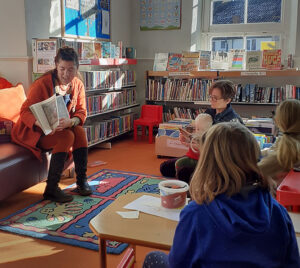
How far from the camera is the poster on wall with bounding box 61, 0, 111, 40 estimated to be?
4.29 metres

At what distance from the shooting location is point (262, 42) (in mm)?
5371

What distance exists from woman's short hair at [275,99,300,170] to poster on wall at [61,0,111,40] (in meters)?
3.11

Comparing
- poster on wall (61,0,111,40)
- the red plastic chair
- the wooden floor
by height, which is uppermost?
poster on wall (61,0,111,40)

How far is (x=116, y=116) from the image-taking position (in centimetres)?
516

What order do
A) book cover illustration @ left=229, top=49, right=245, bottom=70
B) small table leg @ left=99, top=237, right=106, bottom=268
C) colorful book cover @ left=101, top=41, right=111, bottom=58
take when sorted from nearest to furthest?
1. small table leg @ left=99, top=237, right=106, bottom=268
2. colorful book cover @ left=101, top=41, right=111, bottom=58
3. book cover illustration @ left=229, top=49, right=245, bottom=70

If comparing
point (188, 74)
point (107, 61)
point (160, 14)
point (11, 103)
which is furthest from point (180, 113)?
point (11, 103)

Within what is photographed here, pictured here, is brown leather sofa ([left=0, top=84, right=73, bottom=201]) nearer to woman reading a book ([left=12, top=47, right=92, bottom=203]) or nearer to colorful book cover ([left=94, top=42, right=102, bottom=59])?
woman reading a book ([left=12, top=47, right=92, bottom=203])

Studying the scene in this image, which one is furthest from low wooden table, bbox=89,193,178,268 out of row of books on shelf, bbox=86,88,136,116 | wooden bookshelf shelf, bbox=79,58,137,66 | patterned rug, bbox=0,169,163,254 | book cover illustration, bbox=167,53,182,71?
book cover illustration, bbox=167,53,182,71

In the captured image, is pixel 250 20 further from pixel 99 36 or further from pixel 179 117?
pixel 99 36

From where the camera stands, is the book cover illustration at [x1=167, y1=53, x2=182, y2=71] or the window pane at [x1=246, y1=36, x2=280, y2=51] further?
the window pane at [x1=246, y1=36, x2=280, y2=51]

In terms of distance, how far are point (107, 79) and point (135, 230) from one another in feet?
11.8

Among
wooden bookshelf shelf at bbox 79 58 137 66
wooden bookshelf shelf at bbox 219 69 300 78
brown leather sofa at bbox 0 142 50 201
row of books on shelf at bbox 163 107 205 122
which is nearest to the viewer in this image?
brown leather sofa at bbox 0 142 50 201

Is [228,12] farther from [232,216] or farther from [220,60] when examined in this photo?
[232,216]

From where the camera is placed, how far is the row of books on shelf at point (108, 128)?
14.3 ft
